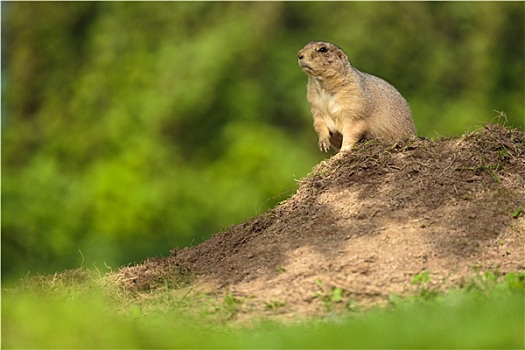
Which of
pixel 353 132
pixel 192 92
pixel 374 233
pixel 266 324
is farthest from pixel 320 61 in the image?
pixel 192 92

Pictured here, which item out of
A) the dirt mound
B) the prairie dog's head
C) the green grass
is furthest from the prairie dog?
the green grass

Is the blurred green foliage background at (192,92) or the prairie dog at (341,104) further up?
the blurred green foliage background at (192,92)

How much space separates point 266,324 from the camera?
7082mm

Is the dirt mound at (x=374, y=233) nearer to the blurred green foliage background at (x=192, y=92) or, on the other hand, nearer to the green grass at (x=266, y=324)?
the green grass at (x=266, y=324)

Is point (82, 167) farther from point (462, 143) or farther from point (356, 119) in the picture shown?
point (462, 143)

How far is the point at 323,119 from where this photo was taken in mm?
10562

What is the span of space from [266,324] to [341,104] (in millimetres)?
3764

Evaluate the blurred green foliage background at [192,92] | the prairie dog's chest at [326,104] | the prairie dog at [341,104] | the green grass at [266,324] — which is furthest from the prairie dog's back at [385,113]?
the blurred green foliage background at [192,92]

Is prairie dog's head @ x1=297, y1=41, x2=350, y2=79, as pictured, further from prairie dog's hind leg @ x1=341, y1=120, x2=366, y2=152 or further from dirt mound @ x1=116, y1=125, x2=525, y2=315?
dirt mound @ x1=116, y1=125, x2=525, y2=315

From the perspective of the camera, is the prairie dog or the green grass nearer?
the green grass

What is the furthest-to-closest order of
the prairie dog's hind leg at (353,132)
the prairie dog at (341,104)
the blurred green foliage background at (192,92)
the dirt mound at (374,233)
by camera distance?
1. the blurred green foliage background at (192,92)
2. the prairie dog at (341,104)
3. the prairie dog's hind leg at (353,132)
4. the dirt mound at (374,233)

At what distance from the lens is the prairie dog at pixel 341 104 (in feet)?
34.0

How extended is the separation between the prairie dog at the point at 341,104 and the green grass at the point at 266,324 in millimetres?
2904

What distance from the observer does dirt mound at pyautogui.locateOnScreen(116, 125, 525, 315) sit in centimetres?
776
